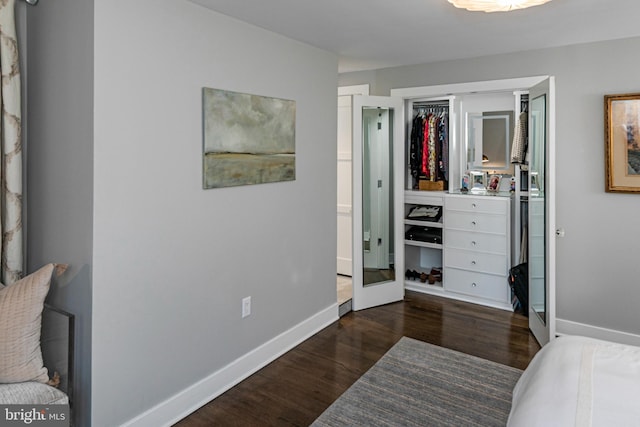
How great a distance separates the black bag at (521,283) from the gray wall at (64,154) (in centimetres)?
340

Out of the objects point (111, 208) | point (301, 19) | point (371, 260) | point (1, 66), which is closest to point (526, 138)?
point (371, 260)

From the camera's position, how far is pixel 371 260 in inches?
164

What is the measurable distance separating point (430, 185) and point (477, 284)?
1.10 meters

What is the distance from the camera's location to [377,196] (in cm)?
418

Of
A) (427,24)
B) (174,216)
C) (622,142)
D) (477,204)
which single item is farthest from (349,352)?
(622,142)

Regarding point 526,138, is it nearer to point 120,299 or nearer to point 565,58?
point 565,58

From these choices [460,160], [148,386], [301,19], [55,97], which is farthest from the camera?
[460,160]

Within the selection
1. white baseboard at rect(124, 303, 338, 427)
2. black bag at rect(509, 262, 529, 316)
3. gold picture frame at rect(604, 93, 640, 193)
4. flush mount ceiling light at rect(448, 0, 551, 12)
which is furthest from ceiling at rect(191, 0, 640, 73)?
white baseboard at rect(124, 303, 338, 427)

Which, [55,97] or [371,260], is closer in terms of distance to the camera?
[55,97]

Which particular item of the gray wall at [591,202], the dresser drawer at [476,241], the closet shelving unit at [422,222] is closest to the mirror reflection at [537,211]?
the gray wall at [591,202]

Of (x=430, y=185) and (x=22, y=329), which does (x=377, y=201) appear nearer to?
(x=430, y=185)

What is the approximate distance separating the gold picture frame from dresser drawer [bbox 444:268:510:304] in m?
1.29

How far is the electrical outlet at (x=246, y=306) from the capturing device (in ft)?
9.32

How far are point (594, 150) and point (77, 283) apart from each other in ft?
11.8
